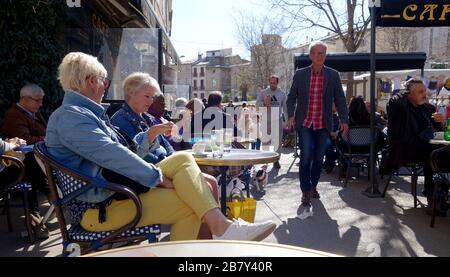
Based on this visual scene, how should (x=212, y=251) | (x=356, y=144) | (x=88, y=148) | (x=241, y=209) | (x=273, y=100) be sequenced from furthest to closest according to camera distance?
(x=273, y=100), (x=356, y=144), (x=241, y=209), (x=88, y=148), (x=212, y=251)

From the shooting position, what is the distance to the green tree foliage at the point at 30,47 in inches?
217

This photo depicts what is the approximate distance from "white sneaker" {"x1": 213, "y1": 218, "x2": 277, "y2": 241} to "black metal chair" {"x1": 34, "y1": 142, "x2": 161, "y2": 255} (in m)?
0.40

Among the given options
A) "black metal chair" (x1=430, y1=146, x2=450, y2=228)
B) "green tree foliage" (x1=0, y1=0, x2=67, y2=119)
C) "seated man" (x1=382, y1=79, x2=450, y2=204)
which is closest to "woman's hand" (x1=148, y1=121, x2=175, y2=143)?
"black metal chair" (x1=430, y1=146, x2=450, y2=228)

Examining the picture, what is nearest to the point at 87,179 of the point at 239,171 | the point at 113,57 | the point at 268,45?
the point at 239,171

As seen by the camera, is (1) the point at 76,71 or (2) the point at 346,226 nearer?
(1) the point at 76,71

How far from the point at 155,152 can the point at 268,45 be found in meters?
34.0

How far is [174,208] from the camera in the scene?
2.45 m

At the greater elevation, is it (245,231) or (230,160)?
(230,160)

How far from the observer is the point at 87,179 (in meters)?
2.25

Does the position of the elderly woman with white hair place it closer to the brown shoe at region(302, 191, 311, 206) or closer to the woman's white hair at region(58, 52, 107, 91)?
the woman's white hair at region(58, 52, 107, 91)

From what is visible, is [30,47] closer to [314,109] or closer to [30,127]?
[30,127]

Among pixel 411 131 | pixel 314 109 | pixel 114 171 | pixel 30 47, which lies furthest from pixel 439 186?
pixel 30 47

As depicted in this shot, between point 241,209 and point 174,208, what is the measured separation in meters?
1.49

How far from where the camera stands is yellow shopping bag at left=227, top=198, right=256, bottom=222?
383cm
